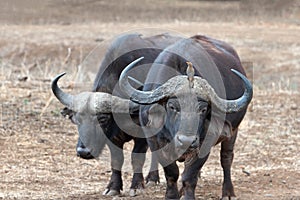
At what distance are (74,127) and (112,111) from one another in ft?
13.0

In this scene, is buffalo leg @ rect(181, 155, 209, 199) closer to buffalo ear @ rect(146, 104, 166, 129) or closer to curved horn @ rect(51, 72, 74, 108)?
buffalo ear @ rect(146, 104, 166, 129)

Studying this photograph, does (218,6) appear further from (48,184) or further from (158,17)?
(48,184)

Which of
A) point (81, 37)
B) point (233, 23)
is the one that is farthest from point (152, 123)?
point (233, 23)

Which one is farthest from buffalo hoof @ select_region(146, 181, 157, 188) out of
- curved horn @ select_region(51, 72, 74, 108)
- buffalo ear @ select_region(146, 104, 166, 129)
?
buffalo ear @ select_region(146, 104, 166, 129)

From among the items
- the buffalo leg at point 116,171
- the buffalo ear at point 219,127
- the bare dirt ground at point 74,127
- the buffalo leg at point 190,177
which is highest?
the buffalo ear at point 219,127

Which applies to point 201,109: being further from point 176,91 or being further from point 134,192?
point 134,192

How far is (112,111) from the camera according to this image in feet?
26.5

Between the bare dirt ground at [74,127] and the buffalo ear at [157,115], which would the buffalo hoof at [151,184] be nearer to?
the bare dirt ground at [74,127]

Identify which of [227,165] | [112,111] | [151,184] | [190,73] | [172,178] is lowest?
[151,184]

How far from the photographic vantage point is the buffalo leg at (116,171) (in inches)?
333

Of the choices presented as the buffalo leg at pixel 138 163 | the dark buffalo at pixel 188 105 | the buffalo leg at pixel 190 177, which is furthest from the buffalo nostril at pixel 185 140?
the buffalo leg at pixel 138 163

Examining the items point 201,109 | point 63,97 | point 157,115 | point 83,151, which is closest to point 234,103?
point 201,109

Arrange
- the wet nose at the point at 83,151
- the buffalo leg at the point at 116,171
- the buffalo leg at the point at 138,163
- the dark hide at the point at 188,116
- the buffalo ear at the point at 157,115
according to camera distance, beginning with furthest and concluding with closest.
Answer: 1. the buffalo leg at the point at 138,163
2. the buffalo leg at the point at 116,171
3. the wet nose at the point at 83,151
4. the buffalo ear at the point at 157,115
5. the dark hide at the point at 188,116

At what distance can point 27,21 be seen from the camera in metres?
26.5
